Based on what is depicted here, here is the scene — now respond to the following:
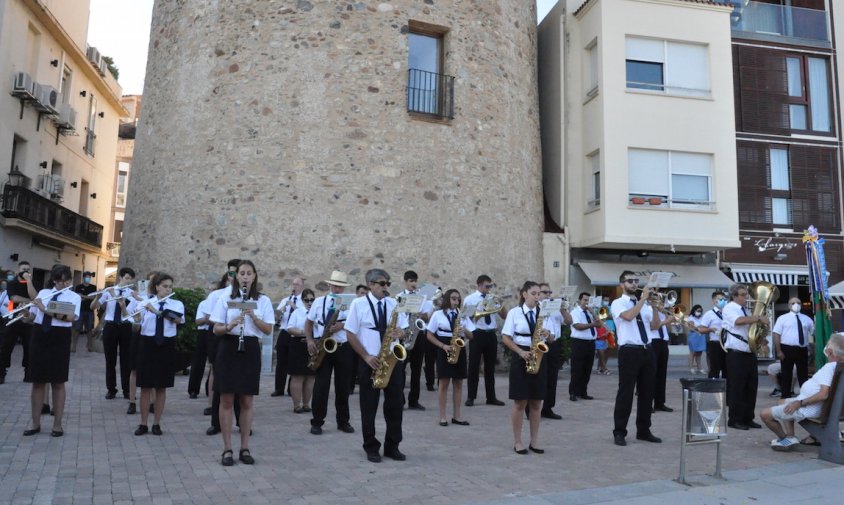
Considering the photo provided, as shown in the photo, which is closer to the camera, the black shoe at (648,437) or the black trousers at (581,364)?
the black shoe at (648,437)

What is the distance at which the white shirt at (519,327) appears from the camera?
730cm

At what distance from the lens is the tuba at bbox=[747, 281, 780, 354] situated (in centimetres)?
870

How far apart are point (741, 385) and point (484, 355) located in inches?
141

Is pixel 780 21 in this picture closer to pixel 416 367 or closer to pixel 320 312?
pixel 416 367

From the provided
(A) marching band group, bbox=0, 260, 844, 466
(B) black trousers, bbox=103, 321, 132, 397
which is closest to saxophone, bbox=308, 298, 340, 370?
(A) marching band group, bbox=0, 260, 844, 466

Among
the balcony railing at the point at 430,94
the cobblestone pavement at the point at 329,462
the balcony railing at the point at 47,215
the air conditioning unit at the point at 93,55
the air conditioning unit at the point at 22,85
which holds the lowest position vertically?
the cobblestone pavement at the point at 329,462

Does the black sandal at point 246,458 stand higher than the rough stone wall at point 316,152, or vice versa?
the rough stone wall at point 316,152

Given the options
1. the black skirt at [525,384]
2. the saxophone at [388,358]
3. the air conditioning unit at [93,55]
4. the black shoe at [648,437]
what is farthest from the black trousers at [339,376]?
the air conditioning unit at [93,55]

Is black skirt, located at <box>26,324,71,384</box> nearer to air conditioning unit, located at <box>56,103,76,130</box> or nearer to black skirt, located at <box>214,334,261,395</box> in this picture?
black skirt, located at <box>214,334,261,395</box>

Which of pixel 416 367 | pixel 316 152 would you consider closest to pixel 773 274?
pixel 316 152

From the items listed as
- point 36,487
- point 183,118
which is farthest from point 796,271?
point 36,487

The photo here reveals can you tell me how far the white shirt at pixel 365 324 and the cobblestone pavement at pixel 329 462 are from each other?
1.09 metres

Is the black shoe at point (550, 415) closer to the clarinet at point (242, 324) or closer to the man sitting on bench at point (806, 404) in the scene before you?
the man sitting on bench at point (806, 404)

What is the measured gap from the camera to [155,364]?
24.6 ft
